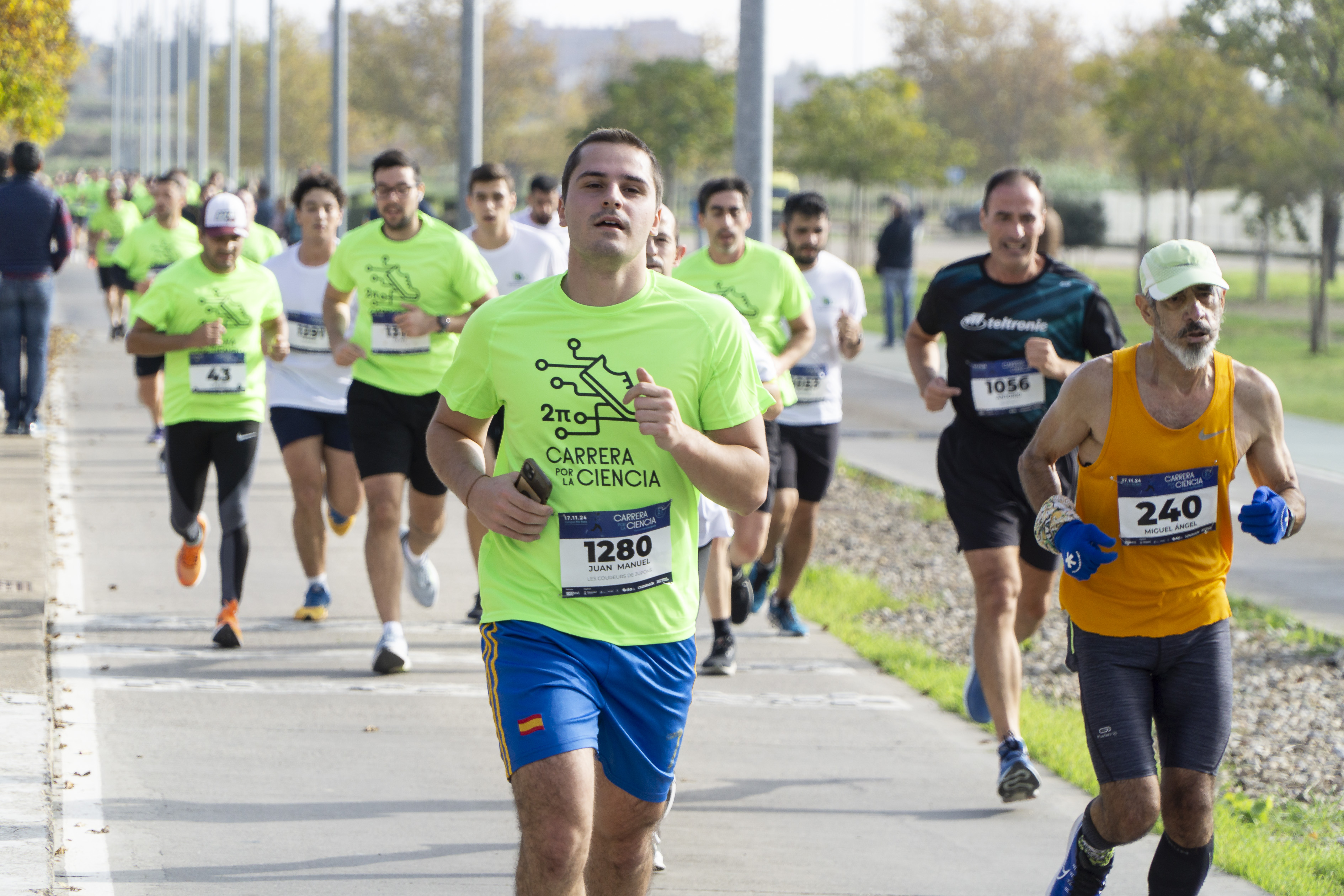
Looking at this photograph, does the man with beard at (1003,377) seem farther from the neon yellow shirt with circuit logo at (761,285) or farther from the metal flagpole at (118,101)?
the metal flagpole at (118,101)

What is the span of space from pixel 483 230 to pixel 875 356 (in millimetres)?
15839

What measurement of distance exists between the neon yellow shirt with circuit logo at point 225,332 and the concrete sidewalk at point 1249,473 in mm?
3183

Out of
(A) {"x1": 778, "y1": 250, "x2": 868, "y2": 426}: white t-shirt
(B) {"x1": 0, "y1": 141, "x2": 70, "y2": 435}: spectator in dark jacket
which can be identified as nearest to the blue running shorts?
(A) {"x1": 778, "y1": 250, "x2": 868, "y2": 426}: white t-shirt

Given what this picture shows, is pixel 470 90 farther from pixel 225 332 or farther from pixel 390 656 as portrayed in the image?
pixel 390 656

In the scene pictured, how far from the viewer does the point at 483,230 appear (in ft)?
29.0

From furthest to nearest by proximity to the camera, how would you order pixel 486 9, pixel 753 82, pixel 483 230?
pixel 486 9, pixel 753 82, pixel 483 230

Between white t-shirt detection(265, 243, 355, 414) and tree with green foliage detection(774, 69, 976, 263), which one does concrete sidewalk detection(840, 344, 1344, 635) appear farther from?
tree with green foliage detection(774, 69, 976, 263)

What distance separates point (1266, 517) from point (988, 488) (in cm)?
204

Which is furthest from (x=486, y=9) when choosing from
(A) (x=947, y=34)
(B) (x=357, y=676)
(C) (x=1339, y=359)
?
(B) (x=357, y=676)

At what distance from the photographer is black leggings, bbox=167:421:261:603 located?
772 centimetres

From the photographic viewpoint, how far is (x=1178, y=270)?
420 centimetres

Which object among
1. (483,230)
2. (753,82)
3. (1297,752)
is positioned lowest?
(1297,752)

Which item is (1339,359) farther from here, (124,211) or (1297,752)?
(1297,752)

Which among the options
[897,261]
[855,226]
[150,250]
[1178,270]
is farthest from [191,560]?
[855,226]
